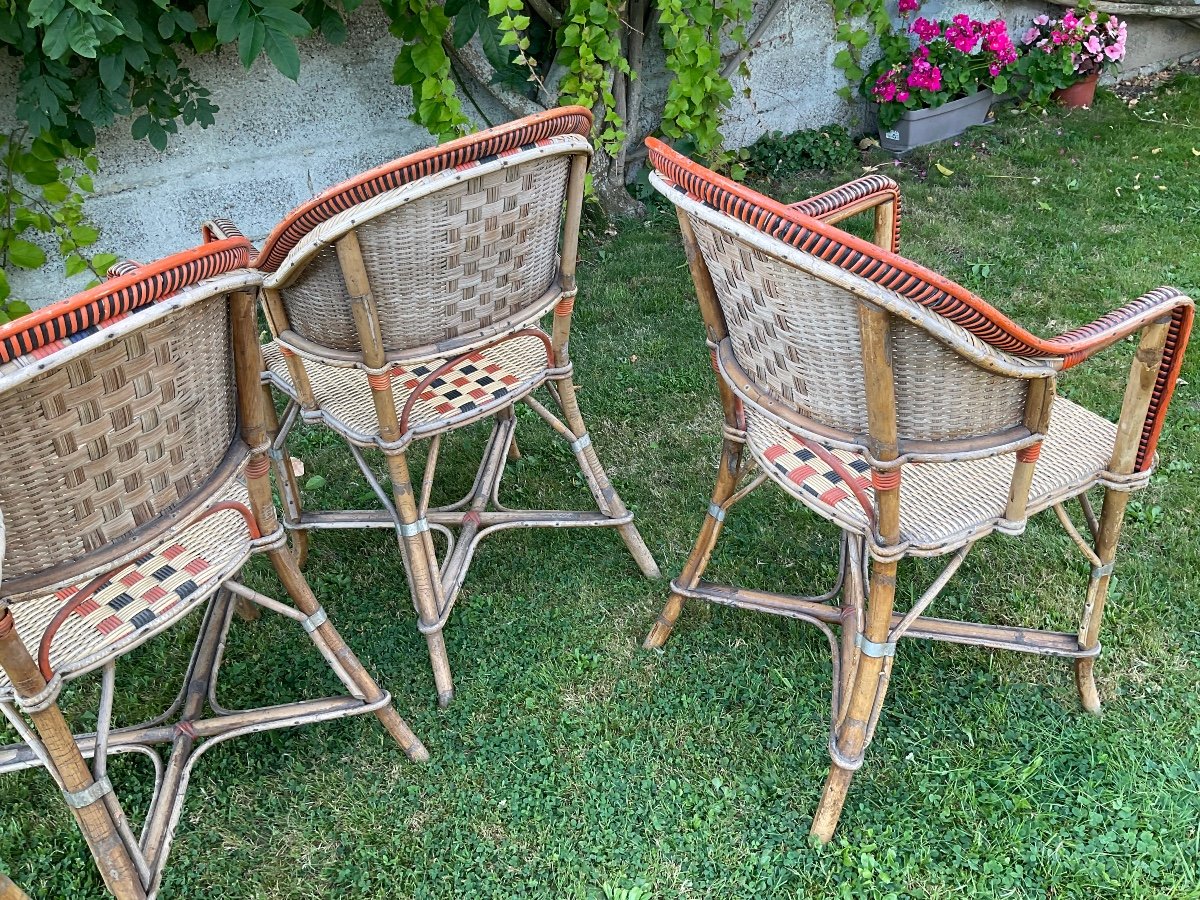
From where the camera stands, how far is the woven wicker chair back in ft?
4.01

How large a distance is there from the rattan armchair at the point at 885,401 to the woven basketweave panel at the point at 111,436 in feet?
2.52

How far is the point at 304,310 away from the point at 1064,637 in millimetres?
1649

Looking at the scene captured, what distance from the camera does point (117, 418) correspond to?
1355 mm

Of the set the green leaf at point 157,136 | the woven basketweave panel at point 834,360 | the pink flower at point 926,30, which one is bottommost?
the pink flower at point 926,30

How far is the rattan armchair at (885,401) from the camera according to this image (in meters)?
1.35

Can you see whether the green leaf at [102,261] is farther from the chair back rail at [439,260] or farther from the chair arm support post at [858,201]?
the chair arm support post at [858,201]

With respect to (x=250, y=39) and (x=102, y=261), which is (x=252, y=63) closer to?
(x=250, y=39)

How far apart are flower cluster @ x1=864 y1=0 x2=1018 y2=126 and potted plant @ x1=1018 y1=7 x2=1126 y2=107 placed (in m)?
0.20

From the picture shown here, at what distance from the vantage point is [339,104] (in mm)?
3777

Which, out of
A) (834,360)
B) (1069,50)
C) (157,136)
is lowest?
(1069,50)

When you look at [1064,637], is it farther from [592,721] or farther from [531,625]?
[531,625]

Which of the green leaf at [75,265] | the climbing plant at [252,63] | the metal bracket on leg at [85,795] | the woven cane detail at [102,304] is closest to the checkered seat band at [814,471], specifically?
the woven cane detail at [102,304]

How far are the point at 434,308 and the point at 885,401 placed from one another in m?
0.88

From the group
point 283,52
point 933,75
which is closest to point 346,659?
point 283,52
